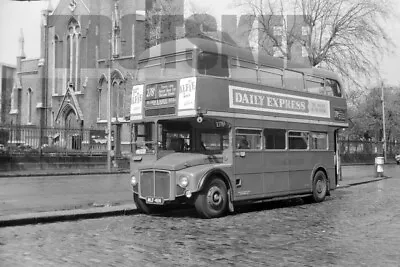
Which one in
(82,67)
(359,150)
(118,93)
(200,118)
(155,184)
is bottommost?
(155,184)

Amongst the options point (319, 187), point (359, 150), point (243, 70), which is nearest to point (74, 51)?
point (359, 150)

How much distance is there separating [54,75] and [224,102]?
46110 millimetres

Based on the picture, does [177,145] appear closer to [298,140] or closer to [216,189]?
[216,189]

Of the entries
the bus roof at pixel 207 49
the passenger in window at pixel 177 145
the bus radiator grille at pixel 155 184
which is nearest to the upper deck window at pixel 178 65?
the bus roof at pixel 207 49

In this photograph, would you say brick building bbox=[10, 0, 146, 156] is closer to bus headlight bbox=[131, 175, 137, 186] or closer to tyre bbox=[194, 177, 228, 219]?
bus headlight bbox=[131, 175, 137, 186]

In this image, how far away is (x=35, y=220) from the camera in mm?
11047

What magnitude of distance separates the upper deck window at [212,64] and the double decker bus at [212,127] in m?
0.03

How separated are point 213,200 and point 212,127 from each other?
1.97 metres

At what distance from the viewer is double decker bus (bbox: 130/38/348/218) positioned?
38.5ft

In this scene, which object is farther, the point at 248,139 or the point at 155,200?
the point at 248,139

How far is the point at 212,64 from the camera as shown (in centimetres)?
1217

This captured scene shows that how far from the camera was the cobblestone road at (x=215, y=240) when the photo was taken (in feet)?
23.1

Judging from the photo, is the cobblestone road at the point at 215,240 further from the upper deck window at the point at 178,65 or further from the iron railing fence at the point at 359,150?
the iron railing fence at the point at 359,150

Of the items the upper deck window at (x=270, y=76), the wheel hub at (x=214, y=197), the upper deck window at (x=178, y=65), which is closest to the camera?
the wheel hub at (x=214, y=197)
